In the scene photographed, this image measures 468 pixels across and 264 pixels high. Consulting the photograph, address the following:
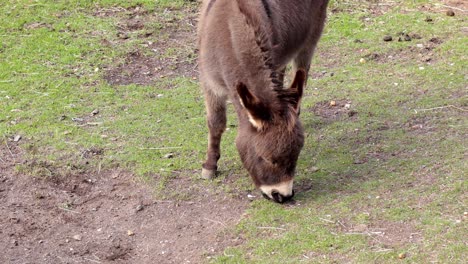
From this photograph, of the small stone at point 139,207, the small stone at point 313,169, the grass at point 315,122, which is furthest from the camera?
the small stone at point 313,169

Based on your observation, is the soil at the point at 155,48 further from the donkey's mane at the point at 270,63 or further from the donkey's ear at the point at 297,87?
the donkey's ear at the point at 297,87

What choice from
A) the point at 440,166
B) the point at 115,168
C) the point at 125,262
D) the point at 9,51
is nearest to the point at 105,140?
the point at 115,168

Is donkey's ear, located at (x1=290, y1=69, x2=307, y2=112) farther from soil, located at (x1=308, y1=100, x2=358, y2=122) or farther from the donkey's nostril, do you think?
soil, located at (x1=308, y1=100, x2=358, y2=122)

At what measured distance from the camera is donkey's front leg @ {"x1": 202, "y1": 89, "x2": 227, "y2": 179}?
6.66 metres

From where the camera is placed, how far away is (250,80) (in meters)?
5.90

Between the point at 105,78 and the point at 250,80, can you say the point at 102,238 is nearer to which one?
the point at 250,80

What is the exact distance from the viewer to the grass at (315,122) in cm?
571

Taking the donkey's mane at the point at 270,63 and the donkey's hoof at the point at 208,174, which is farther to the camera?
the donkey's hoof at the point at 208,174

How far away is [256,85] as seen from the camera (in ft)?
19.2

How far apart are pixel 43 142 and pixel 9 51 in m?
2.33

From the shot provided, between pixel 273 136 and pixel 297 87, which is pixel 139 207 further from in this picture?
pixel 297 87

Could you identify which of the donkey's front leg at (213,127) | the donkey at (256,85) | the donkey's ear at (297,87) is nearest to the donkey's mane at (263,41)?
the donkey at (256,85)

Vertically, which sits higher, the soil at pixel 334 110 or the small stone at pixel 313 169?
the small stone at pixel 313 169

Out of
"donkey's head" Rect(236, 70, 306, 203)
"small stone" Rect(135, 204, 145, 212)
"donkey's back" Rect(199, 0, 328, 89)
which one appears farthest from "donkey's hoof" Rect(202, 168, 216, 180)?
"donkey's back" Rect(199, 0, 328, 89)
